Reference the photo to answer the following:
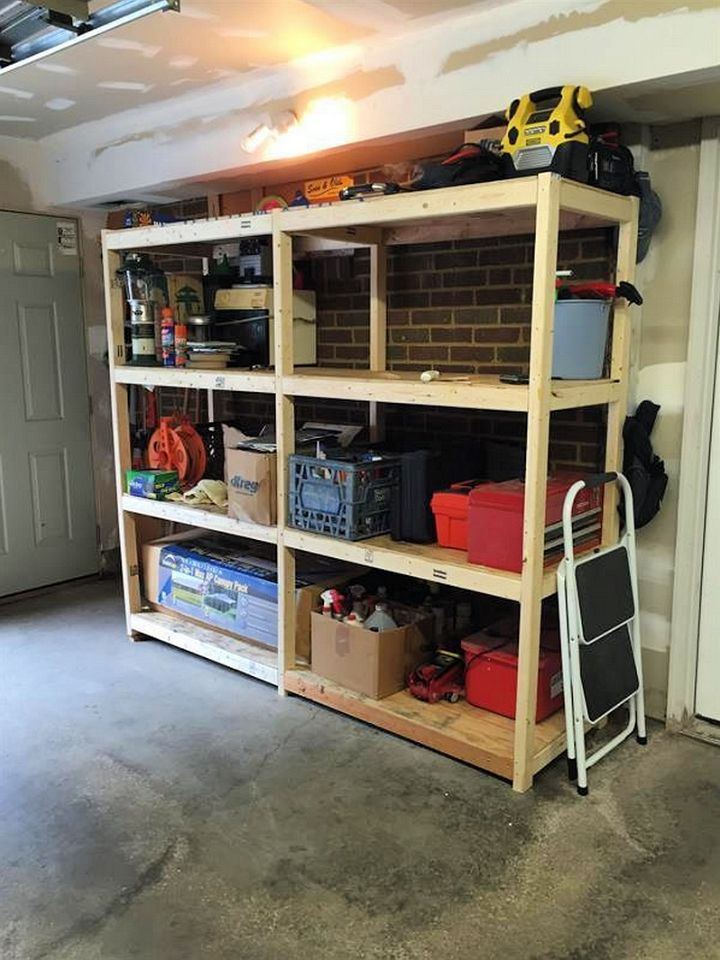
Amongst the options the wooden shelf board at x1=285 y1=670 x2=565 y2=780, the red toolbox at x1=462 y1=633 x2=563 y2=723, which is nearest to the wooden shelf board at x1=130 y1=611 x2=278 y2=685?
the wooden shelf board at x1=285 y1=670 x2=565 y2=780

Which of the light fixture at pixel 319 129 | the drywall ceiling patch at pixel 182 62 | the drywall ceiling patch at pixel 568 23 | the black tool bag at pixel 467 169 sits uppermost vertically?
the drywall ceiling patch at pixel 182 62

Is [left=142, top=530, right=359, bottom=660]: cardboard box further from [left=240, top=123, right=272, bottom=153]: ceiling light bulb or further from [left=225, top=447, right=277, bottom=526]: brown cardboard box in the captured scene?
[left=240, top=123, right=272, bottom=153]: ceiling light bulb

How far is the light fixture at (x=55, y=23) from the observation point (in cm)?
205

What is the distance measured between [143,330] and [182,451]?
0.60m

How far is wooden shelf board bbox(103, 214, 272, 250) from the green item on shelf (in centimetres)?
105

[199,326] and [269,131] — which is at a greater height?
[269,131]

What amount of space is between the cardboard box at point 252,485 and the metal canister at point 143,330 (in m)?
0.73

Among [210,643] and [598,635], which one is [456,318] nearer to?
[598,635]

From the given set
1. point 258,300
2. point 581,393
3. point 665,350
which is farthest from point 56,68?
point 665,350

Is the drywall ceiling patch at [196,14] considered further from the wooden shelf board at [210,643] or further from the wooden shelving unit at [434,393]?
the wooden shelf board at [210,643]

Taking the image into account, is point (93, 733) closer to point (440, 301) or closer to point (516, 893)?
point (516, 893)

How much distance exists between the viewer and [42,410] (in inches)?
182

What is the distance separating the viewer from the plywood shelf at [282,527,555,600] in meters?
2.56

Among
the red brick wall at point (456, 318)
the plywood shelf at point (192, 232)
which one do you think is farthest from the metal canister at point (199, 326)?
the red brick wall at point (456, 318)
